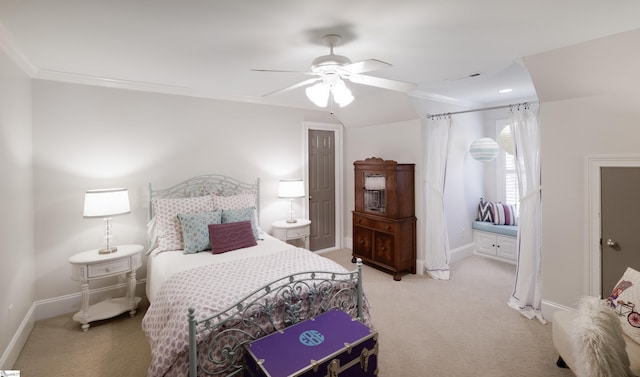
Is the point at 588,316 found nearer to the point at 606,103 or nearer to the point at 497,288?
the point at 606,103

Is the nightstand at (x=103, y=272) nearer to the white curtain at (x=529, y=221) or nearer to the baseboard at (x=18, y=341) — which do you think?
the baseboard at (x=18, y=341)

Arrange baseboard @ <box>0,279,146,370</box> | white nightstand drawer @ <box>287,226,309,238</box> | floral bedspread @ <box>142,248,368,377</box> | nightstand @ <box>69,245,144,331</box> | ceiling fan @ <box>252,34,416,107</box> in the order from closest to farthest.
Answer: floral bedspread @ <box>142,248,368,377</box> → ceiling fan @ <box>252,34,416,107</box> → baseboard @ <box>0,279,146,370</box> → nightstand @ <box>69,245,144,331</box> → white nightstand drawer @ <box>287,226,309,238</box>

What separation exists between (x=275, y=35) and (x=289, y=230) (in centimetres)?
271

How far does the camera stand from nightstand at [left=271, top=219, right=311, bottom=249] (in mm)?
4301

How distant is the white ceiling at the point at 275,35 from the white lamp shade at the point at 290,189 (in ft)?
4.97

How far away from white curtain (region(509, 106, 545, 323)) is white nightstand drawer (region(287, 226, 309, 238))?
2.69m

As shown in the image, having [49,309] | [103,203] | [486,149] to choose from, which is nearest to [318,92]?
[103,203]

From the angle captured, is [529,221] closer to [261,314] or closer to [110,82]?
[261,314]

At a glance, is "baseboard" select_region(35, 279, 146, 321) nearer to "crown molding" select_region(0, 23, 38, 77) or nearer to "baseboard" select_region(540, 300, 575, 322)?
"crown molding" select_region(0, 23, 38, 77)

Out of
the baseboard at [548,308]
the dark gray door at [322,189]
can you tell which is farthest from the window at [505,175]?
the dark gray door at [322,189]

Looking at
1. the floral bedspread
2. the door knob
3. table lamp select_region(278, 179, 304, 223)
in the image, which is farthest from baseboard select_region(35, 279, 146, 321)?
the door knob

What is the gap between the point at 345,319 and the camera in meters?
2.14

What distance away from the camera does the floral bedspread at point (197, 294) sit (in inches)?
69.7

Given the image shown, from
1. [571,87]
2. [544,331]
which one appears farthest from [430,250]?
[571,87]
